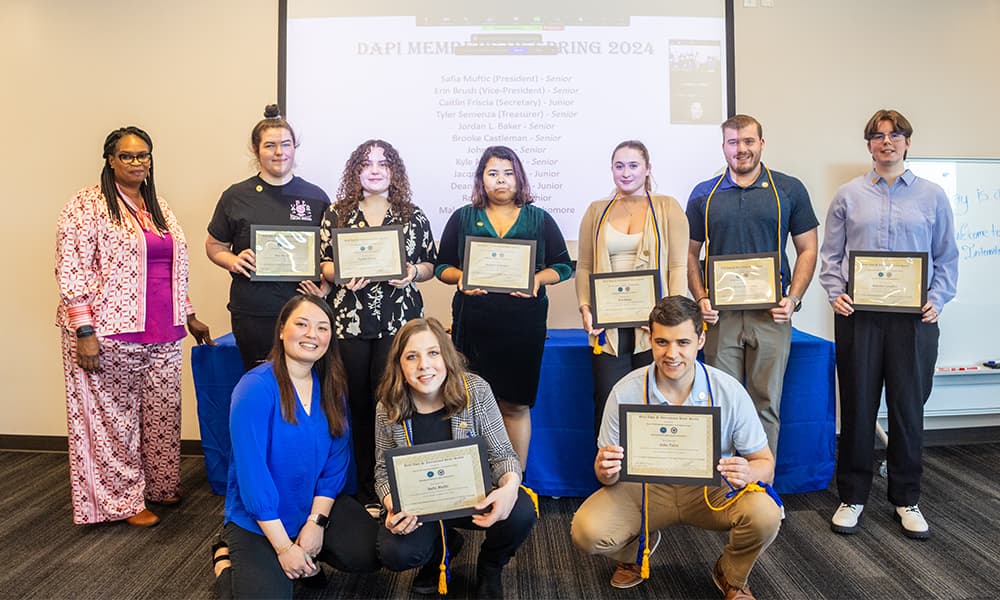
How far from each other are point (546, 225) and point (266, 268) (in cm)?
126

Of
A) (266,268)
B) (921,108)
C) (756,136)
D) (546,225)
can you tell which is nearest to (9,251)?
(266,268)

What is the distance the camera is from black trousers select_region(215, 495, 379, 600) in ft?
7.10

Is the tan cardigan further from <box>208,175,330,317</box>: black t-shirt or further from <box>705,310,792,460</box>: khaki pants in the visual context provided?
<box>208,175,330,317</box>: black t-shirt

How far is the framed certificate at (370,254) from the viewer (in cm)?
289

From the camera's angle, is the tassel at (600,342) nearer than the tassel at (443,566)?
No

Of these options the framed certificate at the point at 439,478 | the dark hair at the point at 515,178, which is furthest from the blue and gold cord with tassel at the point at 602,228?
the framed certificate at the point at 439,478

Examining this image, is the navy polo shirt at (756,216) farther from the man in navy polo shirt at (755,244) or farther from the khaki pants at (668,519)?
the khaki pants at (668,519)

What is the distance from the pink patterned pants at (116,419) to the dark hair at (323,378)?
110cm

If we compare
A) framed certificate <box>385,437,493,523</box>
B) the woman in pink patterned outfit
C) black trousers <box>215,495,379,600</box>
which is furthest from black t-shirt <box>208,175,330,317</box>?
framed certificate <box>385,437,493,523</box>

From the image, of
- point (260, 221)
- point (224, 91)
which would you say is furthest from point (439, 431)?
point (224, 91)

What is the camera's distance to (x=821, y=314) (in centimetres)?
426

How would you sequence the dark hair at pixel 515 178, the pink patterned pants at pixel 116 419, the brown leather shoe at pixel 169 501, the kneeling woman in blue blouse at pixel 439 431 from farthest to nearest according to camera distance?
the brown leather shoe at pixel 169 501
the pink patterned pants at pixel 116 419
the dark hair at pixel 515 178
the kneeling woman in blue blouse at pixel 439 431

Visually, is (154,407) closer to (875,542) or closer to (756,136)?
(756,136)

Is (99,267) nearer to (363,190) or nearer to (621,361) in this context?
(363,190)
